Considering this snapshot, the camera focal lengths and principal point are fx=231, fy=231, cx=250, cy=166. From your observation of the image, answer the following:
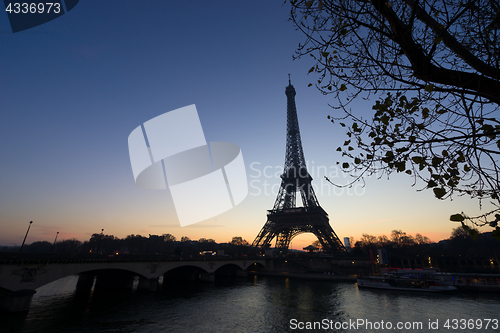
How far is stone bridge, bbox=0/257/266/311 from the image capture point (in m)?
16.8

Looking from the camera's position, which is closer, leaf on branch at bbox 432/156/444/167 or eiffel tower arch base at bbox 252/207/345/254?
leaf on branch at bbox 432/156/444/167

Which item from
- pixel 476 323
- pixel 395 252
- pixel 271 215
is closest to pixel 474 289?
pixel 476 323

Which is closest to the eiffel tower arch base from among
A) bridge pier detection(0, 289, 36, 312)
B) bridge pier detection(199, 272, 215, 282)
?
bridge pier detection(199, 272, 215, 282)

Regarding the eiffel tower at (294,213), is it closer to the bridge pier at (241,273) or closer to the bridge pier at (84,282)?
the bridge pier at (241,273)

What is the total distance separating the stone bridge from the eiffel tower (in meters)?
20.3

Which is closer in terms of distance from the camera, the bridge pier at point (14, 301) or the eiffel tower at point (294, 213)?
the bridge pier at point (14, 301)

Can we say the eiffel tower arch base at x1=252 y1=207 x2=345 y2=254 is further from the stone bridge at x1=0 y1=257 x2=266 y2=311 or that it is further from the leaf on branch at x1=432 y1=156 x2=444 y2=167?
the leaf on branch at x1=432 y1=156 x2=444 y2=167

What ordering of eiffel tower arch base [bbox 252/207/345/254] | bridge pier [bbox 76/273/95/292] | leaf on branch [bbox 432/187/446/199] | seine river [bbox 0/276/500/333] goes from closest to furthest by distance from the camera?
leaf on branch [bbox 432/187/446/199] < seine river [bbox 0/276/500/333] < bridge pier [bbox 76/273/95/292] < eiffel tower arch base [bbox 252/207/345/254]

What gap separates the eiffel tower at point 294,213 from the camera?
194ft

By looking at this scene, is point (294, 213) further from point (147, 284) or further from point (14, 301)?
point (14, 301)

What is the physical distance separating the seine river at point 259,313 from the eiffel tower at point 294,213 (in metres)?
29.8

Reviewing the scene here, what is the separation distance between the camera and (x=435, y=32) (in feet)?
11.8

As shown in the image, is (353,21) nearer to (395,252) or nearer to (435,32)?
(435,32)

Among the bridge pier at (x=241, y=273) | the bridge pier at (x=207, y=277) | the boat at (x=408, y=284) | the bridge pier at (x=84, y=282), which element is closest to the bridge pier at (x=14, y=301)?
the bridge pier at (x=84, y=282)
